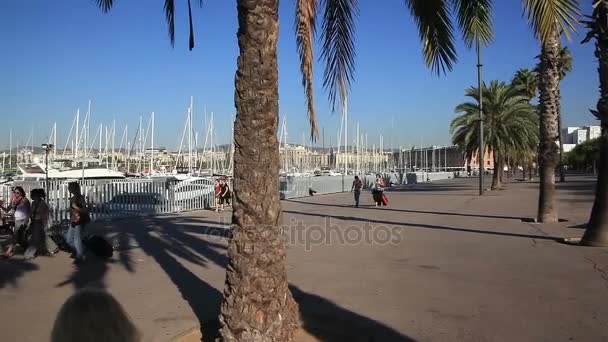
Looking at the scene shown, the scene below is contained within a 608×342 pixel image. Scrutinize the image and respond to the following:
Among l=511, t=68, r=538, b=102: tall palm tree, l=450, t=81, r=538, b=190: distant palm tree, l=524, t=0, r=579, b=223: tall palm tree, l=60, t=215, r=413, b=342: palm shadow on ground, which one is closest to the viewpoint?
l=60, t=215, r=413, b=342: palm shadow on ground

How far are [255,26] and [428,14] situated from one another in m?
3.62

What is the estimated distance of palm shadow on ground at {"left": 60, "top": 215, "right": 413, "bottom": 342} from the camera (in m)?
5.59

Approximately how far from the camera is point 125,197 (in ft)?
59.0

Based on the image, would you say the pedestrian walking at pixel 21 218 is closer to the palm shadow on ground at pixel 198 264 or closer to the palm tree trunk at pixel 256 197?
the palm shadow on ground at pixel 198 264

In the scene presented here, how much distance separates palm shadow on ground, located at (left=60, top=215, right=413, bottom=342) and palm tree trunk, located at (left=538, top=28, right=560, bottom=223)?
9.14 m

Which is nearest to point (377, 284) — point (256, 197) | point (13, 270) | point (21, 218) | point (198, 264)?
point (198, 264)

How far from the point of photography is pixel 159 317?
6.12 meters

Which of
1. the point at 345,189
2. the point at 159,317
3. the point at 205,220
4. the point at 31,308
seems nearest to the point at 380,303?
the point at 159,317

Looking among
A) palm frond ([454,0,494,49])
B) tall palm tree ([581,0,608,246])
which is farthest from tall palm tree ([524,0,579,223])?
palm frond ([454,0,494,49])

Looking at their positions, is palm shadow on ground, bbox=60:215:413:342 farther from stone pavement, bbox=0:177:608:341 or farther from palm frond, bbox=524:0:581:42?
palm frond, bbox=524:0:581:42

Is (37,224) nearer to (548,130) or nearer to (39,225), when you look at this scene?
(39,225)

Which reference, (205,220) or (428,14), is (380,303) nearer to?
(428,14)

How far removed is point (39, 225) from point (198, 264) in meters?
3.44

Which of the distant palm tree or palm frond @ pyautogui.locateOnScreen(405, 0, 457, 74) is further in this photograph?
the distant palm tree
